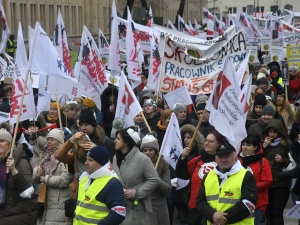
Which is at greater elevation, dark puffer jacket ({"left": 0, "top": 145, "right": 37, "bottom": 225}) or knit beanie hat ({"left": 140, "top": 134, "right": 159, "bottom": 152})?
knit beanie hat ({"left": 140, "top": 134, "right": 159, "bottom": 152})

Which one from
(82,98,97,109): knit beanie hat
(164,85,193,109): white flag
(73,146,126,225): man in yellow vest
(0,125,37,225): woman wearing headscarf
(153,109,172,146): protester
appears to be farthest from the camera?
(82,98,97,109): knit beanie hat

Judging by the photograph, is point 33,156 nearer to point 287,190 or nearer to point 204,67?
point 287,190

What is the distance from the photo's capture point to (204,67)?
43.0 ft

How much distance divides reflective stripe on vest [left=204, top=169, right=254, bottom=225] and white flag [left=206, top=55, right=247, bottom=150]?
127cm

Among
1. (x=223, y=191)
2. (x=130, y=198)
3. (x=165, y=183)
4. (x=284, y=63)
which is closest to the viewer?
(x=223, y=191)

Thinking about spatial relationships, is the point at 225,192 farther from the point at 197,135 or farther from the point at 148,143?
the point at 197,135

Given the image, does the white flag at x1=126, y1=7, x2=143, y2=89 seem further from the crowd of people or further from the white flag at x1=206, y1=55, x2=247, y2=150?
the white flag at x1=206, y1=55, x2=247, y2=150

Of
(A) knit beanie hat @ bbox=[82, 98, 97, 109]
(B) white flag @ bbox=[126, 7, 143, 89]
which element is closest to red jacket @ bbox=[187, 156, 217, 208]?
(A) knit beanie hat @ bbox=[82, 98, 97, 109]

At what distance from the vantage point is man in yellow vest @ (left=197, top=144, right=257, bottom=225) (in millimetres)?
7234

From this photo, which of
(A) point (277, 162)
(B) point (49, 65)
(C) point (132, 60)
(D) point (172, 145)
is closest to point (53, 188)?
(D) point (172, 145)

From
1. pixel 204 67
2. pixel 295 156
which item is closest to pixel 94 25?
pixel 204 67

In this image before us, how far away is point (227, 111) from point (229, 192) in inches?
69.2

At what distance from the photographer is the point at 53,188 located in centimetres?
826

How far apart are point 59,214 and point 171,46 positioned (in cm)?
564
